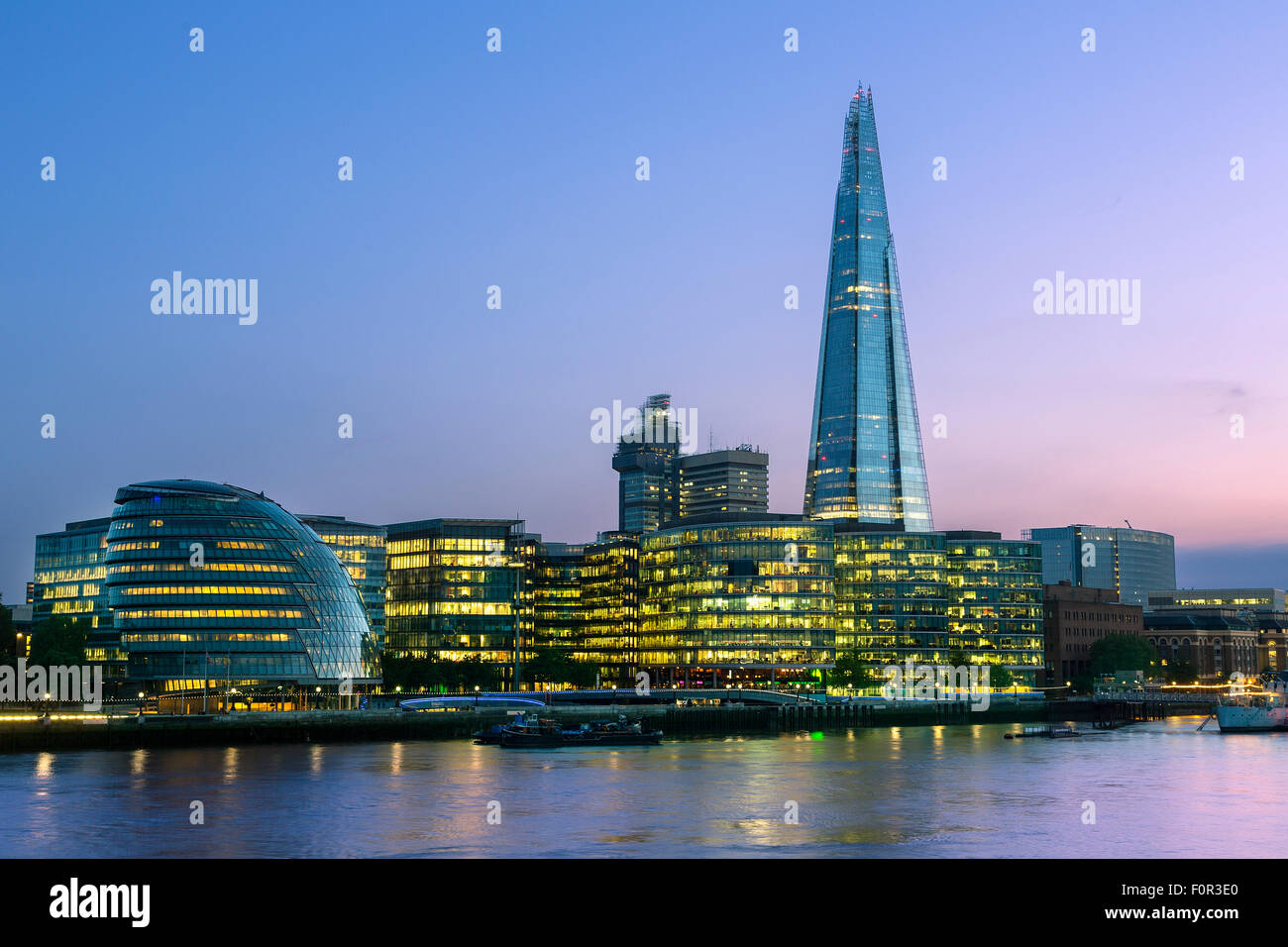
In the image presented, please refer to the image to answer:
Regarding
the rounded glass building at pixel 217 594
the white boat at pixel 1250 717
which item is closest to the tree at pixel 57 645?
the rounded glass building at pixel 217 594

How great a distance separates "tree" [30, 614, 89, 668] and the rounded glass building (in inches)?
346

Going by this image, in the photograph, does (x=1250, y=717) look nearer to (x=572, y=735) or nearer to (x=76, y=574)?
(x=572, y=735)

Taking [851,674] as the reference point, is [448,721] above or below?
above

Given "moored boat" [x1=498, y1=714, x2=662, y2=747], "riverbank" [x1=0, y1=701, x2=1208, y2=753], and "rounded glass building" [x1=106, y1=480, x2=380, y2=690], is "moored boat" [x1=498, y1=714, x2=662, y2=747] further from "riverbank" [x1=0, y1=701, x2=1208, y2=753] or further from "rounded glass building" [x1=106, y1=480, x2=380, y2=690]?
"rounded glass building" [x1=106, y1=480, x2=380, y2=690]

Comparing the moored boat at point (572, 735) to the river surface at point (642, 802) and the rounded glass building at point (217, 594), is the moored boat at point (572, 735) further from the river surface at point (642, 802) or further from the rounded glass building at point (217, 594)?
the rounded glass building at point (217, 594)

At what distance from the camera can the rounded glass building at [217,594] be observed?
133250 millimetres

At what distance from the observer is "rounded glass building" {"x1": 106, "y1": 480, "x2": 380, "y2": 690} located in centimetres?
13325

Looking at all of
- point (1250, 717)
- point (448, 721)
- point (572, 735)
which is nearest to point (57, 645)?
point (448, 721)

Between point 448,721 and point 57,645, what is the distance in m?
34.6

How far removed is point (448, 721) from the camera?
4850 inches

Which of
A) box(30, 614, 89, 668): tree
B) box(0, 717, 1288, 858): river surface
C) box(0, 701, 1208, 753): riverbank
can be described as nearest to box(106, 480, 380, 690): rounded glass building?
box(30, 614, 89, 668): tree

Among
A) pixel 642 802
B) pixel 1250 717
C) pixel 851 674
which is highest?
pixel 642 802

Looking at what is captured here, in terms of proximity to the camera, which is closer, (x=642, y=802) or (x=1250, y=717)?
(x=642, y=802)
